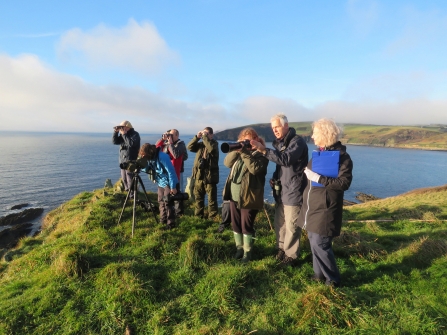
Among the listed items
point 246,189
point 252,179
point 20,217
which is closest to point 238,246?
point 246,189

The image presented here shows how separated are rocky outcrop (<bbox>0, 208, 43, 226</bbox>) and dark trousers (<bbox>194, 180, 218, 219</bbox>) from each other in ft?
64.5

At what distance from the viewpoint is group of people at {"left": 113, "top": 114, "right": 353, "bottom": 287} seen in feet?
12.5

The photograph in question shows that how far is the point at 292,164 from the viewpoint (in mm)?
4375

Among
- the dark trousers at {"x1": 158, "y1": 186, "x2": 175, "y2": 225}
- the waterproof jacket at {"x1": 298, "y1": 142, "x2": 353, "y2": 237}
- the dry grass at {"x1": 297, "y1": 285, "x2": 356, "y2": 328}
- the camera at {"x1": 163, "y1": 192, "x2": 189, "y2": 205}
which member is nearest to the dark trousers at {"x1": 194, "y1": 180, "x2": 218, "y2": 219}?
the dark trousers at {"x1": 158, "y1": 186, "x2": 175, "y2": 225}

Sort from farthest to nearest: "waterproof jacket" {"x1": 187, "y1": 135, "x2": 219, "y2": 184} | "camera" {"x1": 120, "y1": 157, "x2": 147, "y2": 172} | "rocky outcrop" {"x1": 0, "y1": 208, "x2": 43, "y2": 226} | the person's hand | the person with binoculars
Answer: "rocky outcrop" {"x1": 0, "y1": 208, "x2": 43, "y2": 226} < "waterproof jacket" {"x1": 187, "y1": 135, "x2": 219, "y2": 184} < the person with binoculars < "camera" {"x1": 120, "y1": 157, "x2": 147, "y2": 172} < the person's hand

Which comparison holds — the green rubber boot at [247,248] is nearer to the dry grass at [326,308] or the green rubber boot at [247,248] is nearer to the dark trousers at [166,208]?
the dry grass at [326,308]

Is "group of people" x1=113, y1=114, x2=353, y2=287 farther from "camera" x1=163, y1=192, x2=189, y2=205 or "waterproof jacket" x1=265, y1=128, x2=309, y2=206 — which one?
"camera" x1=163, y1=192, x2=189, y2=205

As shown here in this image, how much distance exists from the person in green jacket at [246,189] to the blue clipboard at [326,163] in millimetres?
1021

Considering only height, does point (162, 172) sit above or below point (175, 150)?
below

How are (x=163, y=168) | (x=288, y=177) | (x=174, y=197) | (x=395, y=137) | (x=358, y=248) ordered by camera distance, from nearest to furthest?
(x=288, y=177)
(x=358, y=248)
(x=174, y=197)
(x=163, y=168)
(x=395, y=137)

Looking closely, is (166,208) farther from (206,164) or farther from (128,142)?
(128,142)

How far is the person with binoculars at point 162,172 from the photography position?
5863 millimetres

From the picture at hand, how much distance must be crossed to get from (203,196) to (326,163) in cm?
434

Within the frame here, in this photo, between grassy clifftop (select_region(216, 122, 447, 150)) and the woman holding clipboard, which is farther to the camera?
grassy clifftop (select_region(216, 122, 447, 150))
